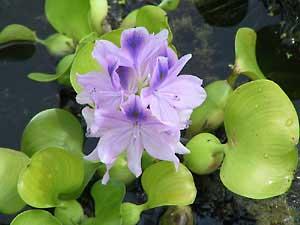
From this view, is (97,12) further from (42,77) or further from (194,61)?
(194,61)

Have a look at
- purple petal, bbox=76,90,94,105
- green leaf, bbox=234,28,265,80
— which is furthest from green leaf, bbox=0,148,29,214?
green leaf, bbox=234,28,265,80

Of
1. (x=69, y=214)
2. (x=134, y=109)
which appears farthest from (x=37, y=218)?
(x=134, y=109)

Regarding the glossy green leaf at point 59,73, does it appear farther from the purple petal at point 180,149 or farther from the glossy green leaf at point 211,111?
the purple petal at point 180,149

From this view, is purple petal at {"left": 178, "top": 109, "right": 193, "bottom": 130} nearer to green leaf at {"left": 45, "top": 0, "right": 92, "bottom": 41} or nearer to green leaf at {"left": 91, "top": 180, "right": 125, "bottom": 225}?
green leaf at {"left": 91, "top": 180, "right": 125, "bottom": 225}

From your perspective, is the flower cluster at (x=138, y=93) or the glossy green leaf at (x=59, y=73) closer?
the flower cluster at (x=138, y=93)

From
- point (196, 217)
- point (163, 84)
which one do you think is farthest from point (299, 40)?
point (163, 84)

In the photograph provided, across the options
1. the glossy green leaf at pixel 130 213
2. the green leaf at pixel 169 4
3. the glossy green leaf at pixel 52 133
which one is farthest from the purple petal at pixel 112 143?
the green leaf at pixel 169 4
